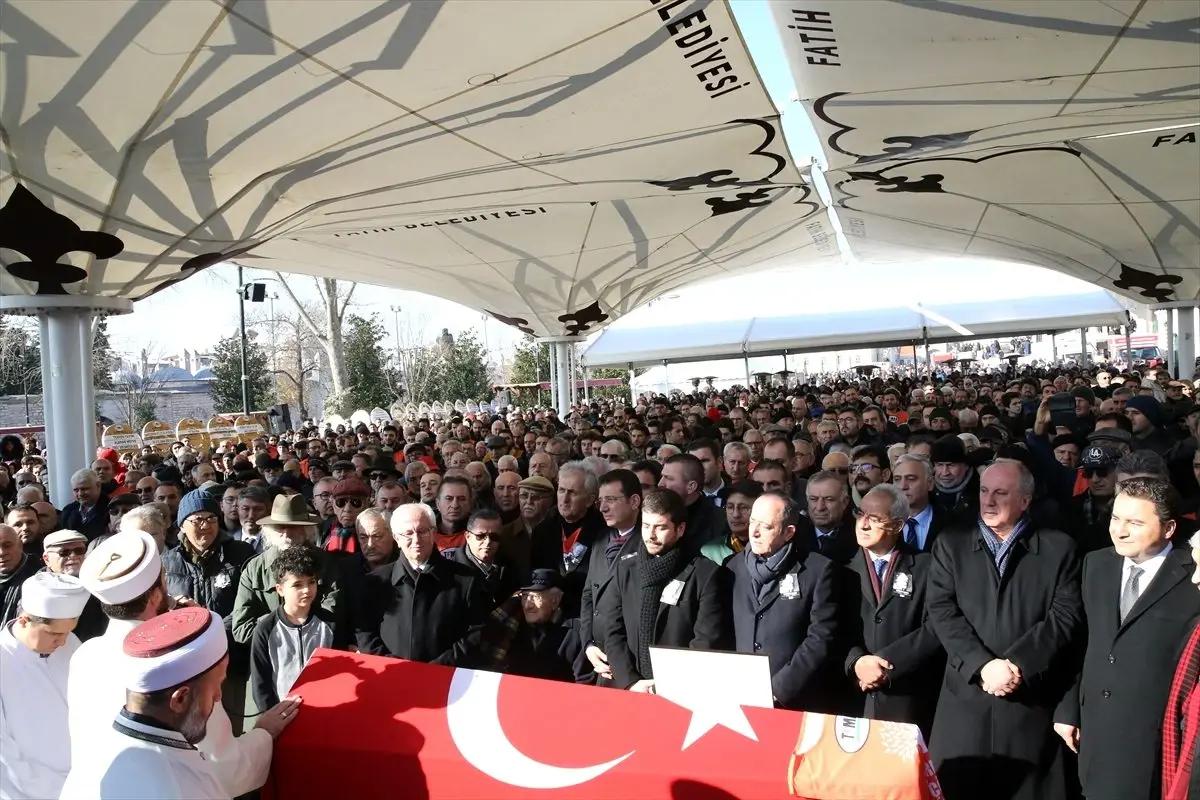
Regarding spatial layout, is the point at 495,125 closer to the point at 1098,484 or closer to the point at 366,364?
the point at 1098,484

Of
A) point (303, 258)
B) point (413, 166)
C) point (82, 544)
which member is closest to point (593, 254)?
point (303, 258)

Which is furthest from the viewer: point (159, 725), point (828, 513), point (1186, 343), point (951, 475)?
point (1186, 343)

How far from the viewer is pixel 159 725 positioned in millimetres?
2125

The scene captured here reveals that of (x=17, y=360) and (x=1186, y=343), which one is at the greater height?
(x=17, y=360)

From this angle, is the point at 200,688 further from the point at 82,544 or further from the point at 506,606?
the point at 82,544

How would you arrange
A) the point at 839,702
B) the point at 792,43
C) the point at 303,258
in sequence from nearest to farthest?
1. the point at 839,702
2. the point at 792,43
3. the point at 303,258

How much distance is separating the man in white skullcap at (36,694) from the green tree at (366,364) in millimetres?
39598

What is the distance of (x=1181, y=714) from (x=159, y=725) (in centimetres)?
298

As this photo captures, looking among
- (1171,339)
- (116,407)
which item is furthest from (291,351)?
(1171,339)

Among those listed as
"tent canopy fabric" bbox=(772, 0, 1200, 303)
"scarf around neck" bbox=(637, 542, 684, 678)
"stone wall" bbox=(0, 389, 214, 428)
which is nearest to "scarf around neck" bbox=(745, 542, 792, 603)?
"scarf around neck" bbox=(637, 542, 684, 678)

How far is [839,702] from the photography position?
13.2 ft

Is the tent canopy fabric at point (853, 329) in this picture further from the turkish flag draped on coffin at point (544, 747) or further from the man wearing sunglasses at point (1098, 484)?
the turkish flag draped on coffin at point (544, 747)

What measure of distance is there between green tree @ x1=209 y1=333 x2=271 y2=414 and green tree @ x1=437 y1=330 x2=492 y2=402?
9404 mm

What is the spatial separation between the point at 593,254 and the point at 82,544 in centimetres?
1794
